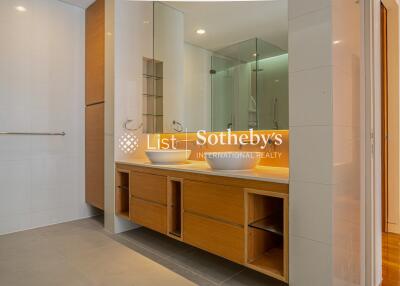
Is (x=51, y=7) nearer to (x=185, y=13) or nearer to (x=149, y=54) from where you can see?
(x=149, y=54)

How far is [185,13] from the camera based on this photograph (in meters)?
2.88

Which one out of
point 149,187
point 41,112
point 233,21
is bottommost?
point 149,187

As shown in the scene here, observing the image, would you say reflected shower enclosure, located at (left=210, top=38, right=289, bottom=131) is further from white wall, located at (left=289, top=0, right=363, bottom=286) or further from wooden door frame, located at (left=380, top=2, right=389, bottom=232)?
wooden door frame, located at (left=380, top=2, right=389, bottom=232)

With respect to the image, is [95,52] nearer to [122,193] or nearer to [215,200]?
[122,193]

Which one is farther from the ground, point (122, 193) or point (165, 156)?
point (165, 156)

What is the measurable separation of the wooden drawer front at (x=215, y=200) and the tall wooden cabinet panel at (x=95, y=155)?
142 cm

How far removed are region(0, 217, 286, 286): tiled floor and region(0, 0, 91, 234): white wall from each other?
1.16 feet

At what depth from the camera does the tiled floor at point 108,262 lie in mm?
1917

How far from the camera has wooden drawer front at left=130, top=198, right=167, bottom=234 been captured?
234 centimetres

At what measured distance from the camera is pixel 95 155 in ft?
10.4

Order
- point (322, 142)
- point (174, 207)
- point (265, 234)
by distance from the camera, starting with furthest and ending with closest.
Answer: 1. point (174, 207)
2. point (265, 234)
3. point (322, 142)

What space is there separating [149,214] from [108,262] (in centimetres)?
51

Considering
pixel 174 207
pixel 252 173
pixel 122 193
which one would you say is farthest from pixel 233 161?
pixel 122 193

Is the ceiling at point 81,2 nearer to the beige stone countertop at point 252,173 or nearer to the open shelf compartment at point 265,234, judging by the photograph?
the beige stone countertop at point 252,173
